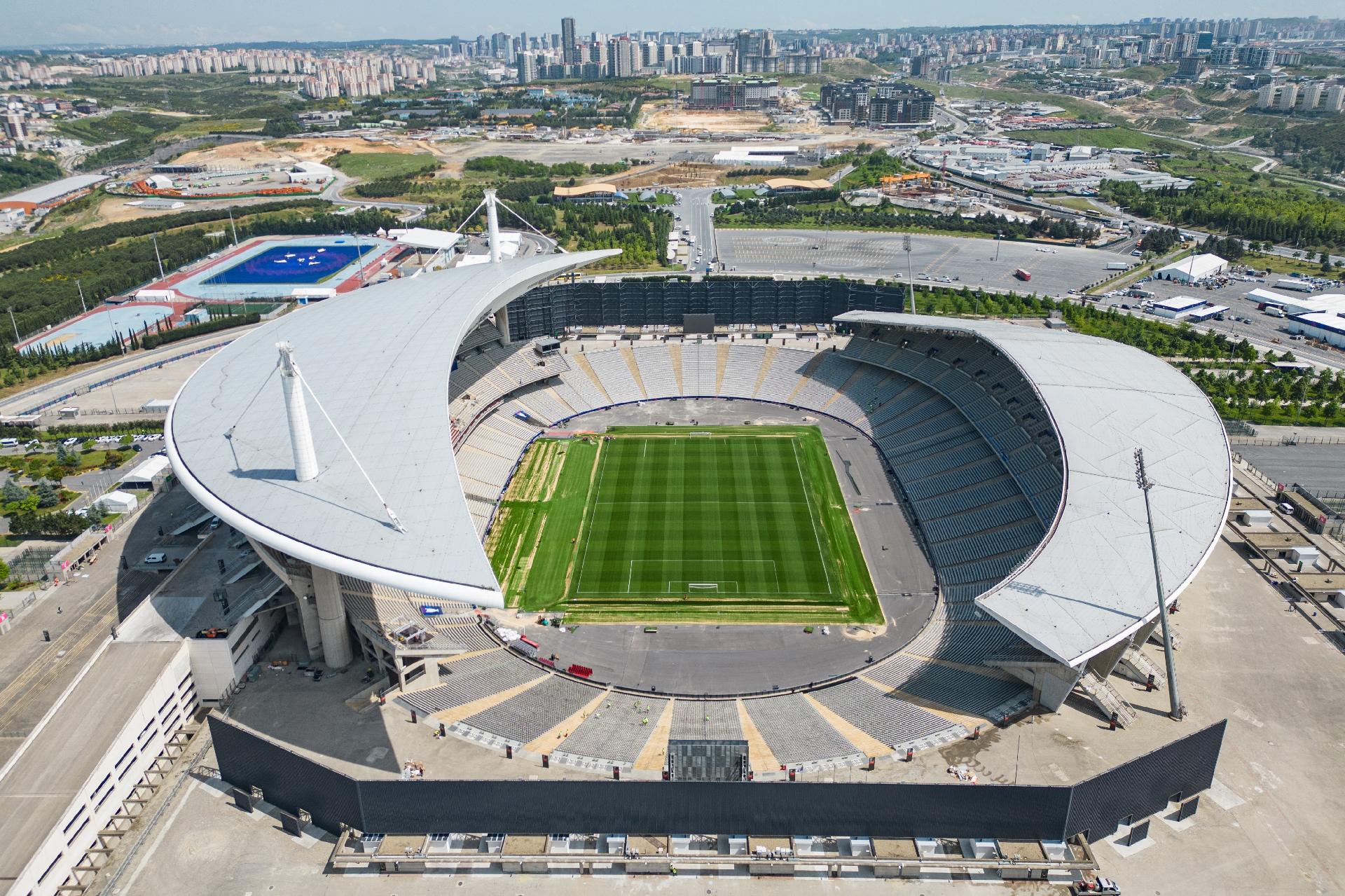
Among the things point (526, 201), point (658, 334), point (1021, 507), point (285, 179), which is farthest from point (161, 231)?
point (1021, 507)

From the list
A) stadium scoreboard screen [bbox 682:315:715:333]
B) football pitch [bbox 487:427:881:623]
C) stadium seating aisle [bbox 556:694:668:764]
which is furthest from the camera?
stadium scoreboard screen [bbox 682:315:715:333]

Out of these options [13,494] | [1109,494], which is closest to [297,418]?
[13,494]

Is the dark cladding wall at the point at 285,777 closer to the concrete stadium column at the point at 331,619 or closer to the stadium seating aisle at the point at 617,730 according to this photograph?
the concrete stadium column at the point at 331,619

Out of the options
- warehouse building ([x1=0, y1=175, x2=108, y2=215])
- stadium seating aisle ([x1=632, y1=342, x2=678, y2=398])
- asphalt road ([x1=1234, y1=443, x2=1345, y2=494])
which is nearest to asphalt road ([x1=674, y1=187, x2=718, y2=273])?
stadium seating aisle ([x1=632, y1=342, x2=678, y2=398])

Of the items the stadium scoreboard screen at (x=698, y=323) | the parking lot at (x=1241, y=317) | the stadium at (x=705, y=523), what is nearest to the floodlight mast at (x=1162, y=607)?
the stadium at (x=705, y=523)

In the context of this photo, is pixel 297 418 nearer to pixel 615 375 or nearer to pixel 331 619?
pixel 331 619

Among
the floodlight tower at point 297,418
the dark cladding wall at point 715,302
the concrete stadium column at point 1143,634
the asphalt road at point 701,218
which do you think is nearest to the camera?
the floodlight tower at point 297,418

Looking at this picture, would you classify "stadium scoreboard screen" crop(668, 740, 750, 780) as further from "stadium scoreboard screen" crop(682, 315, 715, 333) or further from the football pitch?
"stadium scoreboard screen" crop(682, 315, 715, 333)
